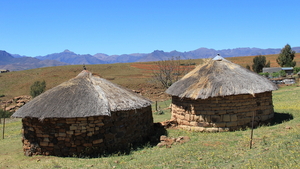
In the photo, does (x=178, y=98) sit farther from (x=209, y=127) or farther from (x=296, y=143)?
(x=296, y=143)

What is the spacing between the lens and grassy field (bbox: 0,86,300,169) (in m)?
7.25

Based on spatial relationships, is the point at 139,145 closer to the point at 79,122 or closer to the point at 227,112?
the point at 79,122

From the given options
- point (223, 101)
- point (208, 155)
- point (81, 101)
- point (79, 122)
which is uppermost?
point (81, 101)

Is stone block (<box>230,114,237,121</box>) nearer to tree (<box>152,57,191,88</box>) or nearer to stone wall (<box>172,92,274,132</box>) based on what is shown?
stone wall (<box>172,92,274,132</box>)

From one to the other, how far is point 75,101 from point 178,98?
19.0 feet

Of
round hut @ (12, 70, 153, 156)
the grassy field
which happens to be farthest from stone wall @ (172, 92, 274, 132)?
round hut @ (12, 70, 153, 156)

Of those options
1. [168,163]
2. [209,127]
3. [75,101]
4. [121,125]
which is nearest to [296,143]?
[168,163]

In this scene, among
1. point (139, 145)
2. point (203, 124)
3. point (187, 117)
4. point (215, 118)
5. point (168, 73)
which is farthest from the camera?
point (168, 73)

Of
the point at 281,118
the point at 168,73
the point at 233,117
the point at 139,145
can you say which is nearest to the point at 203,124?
the point at 233,117

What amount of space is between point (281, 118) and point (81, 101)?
410 inches

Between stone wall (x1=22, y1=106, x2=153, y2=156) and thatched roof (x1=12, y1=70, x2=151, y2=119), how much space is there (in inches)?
11.2

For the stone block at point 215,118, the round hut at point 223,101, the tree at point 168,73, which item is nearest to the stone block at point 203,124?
the round hut at point 223,101

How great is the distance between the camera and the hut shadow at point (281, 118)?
527 inches

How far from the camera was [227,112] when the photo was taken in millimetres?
12578
